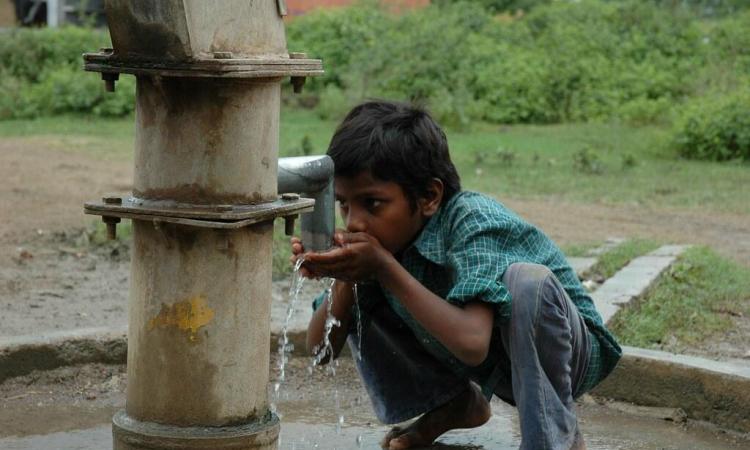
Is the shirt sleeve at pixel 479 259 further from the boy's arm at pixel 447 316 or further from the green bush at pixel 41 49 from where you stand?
the green bush at pixel 41 49

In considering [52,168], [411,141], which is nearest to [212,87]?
[411,141]

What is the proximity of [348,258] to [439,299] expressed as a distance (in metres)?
0.20

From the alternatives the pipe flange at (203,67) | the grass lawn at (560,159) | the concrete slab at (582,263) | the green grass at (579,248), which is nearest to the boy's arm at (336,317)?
the pipe flange at (203,67)

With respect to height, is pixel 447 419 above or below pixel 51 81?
above

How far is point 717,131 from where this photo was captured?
1006 centimetres

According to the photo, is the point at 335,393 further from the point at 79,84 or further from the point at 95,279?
the point at 79,84

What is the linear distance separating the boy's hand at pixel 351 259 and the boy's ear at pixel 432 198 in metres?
0.25

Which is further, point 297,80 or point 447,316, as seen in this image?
point 447,316

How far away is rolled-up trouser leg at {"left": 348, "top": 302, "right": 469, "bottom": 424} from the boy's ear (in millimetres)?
283

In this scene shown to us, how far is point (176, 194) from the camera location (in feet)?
Result: 6.79

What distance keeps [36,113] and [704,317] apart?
9.92 meters

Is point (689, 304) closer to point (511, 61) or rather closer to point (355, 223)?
point (355, 223)

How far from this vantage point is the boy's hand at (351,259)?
2375 millimetres

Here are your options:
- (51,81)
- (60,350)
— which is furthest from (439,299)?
(51,81)
